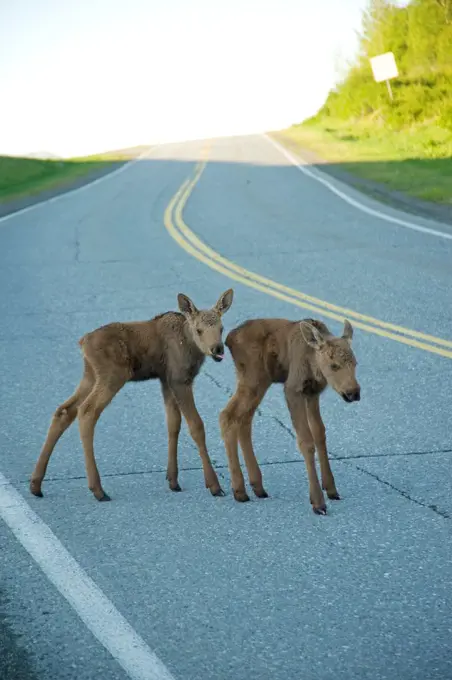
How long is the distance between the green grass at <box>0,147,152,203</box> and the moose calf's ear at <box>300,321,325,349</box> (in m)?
29.8

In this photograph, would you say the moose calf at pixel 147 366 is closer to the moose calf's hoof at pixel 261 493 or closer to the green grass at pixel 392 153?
the moose calf's hoof at pixel 261 493

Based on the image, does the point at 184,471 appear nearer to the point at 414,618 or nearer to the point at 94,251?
the point at 414,618

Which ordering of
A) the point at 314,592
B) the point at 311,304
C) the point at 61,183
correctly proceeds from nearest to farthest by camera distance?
the point at 314,592, the point at 311,304, the point at 61,183

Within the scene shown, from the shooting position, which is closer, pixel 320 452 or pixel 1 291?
pixel 320 452

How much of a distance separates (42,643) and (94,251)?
1661 centimetres

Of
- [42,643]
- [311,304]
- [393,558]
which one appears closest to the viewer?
[42,643]

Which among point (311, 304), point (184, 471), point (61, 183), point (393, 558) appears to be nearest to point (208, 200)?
point (61, 183)

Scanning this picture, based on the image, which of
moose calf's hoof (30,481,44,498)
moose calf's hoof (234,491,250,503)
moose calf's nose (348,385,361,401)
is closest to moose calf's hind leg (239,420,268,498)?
moose calf's hoof (234,491,250,503)

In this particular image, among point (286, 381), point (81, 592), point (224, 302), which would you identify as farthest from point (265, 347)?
point (81, 592)

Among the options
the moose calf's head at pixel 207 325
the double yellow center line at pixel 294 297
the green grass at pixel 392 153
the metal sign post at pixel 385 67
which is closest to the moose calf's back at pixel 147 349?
the moose calf's head at pixel 207 325

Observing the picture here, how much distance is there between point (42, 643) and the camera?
4.91 metres

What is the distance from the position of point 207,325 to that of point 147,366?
1.87ft

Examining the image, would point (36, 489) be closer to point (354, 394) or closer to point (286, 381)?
point (286, 381)

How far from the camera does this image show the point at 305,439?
6.74 meters
